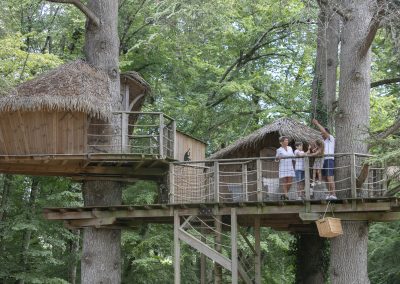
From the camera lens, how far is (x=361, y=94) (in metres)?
14.9

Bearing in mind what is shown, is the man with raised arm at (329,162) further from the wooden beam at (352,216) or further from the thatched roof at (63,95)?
the thatched roof at (63,95)

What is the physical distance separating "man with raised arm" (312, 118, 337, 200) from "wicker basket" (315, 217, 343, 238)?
64 cm

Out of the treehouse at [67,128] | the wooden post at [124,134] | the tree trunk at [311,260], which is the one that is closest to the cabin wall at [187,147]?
the treehouse at [67,128]

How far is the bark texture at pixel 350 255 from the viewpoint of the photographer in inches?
559

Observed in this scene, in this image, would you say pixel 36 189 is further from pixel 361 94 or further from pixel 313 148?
pixel 361 94

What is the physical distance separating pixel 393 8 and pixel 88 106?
280 inches

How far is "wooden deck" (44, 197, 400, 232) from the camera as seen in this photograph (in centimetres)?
1362

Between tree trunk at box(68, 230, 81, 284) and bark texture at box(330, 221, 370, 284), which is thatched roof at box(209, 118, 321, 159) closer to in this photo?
bark texture at box(330, 221, 370, 284)

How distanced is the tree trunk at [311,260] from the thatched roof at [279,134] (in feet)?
13.6

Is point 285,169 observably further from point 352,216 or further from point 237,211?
point 352,216

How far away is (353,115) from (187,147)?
5123 millimetres

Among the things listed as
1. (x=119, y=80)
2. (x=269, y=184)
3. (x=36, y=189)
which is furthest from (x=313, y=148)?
(x=36, y=189)

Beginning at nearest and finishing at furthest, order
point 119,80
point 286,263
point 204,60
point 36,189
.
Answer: point 119,80
point 36,189
point 286,263
point 204,60

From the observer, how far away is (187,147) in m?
18.0
